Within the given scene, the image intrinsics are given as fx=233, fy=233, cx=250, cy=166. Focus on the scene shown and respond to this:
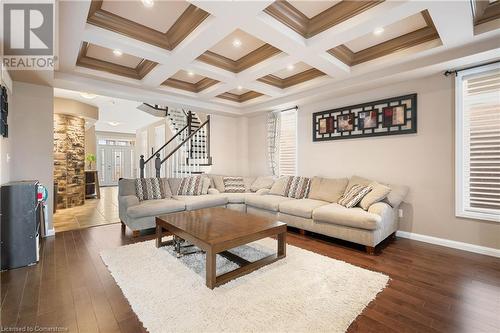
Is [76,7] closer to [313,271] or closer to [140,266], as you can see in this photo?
[140,266]

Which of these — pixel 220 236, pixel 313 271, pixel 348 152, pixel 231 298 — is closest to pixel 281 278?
pixel 313 271

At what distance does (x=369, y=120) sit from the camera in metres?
4.03

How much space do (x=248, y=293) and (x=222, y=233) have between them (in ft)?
2.09

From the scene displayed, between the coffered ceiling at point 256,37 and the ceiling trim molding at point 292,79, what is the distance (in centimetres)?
3

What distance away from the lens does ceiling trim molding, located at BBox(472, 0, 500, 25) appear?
94.7 inches

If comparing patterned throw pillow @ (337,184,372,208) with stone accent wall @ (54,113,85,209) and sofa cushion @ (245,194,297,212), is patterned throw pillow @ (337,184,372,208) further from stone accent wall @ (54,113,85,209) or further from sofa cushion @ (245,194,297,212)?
stone accent wall @ (54,113,85,209)

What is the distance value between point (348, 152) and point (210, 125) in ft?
11.2

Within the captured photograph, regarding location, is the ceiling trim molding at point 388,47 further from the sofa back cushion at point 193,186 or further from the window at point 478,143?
the sofa back cushion at point 193,186

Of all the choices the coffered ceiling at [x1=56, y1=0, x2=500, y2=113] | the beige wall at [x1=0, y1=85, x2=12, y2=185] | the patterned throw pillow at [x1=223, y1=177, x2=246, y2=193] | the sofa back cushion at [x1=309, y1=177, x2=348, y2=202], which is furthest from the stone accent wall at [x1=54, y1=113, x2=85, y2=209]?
the sofa back cushion at [x1=309, y1=177, x2=348, y2=202]

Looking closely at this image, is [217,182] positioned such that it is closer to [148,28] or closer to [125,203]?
[125,203]

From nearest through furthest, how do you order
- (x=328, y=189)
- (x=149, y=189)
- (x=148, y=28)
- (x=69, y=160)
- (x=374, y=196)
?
(x=148, y=28)
(x=374, y=196)
(x=328, y=189)
(x=149, y=189)
(x=69, y=160)

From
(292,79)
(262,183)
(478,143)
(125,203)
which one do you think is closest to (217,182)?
(262,183)

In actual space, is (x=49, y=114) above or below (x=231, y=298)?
above

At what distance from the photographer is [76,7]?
2.09 meters
